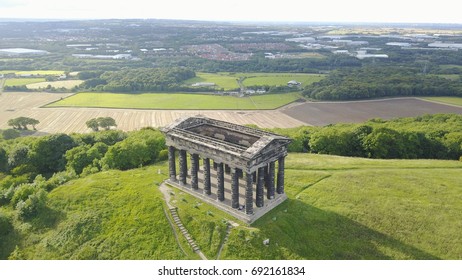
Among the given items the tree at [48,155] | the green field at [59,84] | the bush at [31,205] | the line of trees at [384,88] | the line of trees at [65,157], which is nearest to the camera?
the bush at [31,205]

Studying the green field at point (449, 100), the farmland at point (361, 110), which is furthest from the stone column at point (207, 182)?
the green field at point (449, 100)

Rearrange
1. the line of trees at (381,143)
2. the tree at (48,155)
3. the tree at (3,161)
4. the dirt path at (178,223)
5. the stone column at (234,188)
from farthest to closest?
the tree at (3,161) → the tree at (48,155) → the line of trees at (381,143) → the stone column at (234,188) → the dirt path at (178,223)

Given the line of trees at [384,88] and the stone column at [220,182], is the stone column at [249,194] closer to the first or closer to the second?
the stone column at [220,182]

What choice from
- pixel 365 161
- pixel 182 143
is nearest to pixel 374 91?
pixel 365 161

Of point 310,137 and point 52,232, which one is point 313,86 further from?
point 52,232

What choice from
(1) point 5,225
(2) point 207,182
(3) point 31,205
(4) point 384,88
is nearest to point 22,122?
(3) point 31,205

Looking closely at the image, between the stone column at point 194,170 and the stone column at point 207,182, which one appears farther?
the stone column at point 194,170

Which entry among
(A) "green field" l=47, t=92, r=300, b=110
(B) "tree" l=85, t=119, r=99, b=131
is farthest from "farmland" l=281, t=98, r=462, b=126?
(B) "tree" l=85, t=119, r=99, b=131

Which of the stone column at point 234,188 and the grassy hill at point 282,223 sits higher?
the stone column at point 234,188
